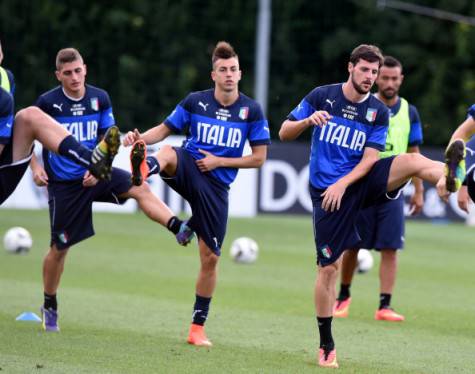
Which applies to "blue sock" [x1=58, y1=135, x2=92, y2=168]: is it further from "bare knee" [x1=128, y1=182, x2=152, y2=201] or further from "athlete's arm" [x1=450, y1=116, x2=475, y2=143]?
"athlete's arm" [x1=450, y1=116, x2=475, y2=143]

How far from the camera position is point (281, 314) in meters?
11.6

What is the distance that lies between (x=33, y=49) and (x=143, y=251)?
52.2 feet

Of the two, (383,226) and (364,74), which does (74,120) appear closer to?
(364,74)

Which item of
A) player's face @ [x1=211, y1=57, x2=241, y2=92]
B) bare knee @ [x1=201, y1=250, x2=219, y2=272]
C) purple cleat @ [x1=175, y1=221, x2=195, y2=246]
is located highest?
player's face @ [x1=211, y1=57, x2=241, y2=92]

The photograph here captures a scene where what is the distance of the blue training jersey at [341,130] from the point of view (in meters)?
8.74

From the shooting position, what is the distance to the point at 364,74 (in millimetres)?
8547

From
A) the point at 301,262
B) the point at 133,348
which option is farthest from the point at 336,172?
the point at 301,262

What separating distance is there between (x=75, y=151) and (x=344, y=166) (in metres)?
2.11

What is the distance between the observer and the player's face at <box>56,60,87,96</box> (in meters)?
9.94

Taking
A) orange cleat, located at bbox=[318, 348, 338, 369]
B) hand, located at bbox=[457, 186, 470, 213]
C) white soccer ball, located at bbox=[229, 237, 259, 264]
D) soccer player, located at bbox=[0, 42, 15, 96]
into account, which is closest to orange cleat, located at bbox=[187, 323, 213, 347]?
orange cleat, located at bbox=[318, 348, 338, 369]

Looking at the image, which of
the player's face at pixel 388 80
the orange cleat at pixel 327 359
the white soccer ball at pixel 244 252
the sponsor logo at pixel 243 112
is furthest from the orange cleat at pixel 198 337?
the white soccer ball at pixel 244 252

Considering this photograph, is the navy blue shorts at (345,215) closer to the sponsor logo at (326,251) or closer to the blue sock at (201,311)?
the sponsor logo at (326,251)

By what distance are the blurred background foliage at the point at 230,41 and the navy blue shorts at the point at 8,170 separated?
76.4ft

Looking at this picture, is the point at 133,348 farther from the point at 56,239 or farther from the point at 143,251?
the point at 143,251
